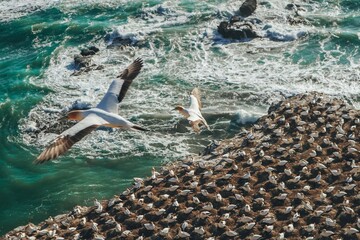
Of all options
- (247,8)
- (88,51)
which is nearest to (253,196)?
(88,51)

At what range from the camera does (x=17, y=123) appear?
1006 inches

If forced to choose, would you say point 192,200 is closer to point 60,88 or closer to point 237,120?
point 237,120

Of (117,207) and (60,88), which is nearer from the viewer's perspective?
(117,207)

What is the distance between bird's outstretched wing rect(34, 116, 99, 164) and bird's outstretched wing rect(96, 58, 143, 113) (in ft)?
7.04

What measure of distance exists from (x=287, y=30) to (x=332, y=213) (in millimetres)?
19795

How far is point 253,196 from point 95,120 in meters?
5.33

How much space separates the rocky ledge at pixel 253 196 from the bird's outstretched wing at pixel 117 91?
2954mm

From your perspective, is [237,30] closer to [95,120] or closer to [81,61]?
[81,61]

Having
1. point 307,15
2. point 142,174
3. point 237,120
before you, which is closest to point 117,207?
point 142,174

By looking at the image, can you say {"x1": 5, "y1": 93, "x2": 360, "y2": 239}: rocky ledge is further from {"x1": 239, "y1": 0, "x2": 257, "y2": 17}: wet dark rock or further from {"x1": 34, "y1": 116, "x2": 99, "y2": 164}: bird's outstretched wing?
{"x1": 239, "y1": 0, "x2": 257, "y2": 17}: wet dark rock

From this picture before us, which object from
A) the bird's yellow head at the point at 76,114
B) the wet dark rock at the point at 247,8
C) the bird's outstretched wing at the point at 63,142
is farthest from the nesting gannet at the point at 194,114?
the wet dark rock at the point at 247,8

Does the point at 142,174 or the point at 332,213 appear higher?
the point at 332,213

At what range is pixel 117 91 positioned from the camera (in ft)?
57.0

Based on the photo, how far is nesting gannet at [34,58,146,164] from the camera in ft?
44.1
